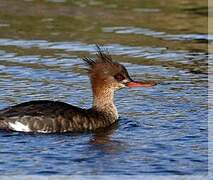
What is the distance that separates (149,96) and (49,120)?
8.86 ft

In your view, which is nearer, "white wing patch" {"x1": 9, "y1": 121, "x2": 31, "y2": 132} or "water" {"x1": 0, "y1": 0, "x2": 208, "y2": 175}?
"water" {"x1": 0, "y1": 0, "x2": 208, "y2": 175}

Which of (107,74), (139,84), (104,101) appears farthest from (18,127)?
(139,84)

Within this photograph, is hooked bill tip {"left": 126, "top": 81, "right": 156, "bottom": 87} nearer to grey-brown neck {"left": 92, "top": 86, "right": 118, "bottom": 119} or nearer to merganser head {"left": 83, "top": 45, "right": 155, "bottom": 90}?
merganser head {"left": 83, "top": 45, "right": 155, "bottom": 90}

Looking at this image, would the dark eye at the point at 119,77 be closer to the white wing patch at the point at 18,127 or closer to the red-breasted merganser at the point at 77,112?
the red-breasted merganser at the point at 77,112

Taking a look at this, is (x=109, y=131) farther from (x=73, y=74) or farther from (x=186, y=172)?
(x=73, y=74)

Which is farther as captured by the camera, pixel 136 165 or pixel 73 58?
pixel 73 58

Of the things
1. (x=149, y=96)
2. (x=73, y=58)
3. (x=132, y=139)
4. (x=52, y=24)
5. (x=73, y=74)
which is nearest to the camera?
(x=132, y=139)

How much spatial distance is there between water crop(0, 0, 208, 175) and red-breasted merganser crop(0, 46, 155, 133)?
16 centimetres

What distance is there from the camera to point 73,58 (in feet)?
56.4

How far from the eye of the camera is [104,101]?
13.2m

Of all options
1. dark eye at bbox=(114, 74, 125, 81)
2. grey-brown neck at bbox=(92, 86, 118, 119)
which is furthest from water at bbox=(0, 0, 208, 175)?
dark eye at bbox=(114, 74, 125, 81)

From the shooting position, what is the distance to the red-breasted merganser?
12156 mm

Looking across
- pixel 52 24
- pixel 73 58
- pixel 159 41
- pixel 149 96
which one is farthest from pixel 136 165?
pixel 52 24

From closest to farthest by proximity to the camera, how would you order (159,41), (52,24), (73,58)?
(73,58) → (159,41) → (52,24)
